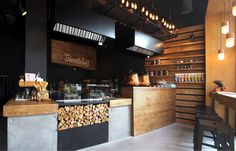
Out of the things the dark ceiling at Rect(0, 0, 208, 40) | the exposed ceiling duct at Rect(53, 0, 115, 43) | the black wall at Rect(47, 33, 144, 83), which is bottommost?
the black wall at Rect(47, 33, 144, 83)

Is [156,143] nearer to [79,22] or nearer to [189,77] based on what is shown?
[189,77]

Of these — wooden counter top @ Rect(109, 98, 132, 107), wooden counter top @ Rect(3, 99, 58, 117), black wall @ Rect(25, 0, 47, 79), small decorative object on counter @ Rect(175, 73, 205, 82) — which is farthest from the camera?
small decorative object on counter @ Rect(175, 73, 205, 82)

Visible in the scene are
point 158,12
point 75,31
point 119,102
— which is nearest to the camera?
point 75,31

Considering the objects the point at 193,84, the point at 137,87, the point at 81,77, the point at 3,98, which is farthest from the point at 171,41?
the point at 3,98

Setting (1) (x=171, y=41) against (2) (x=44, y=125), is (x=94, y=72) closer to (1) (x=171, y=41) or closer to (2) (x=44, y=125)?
(1) (x=171, y=41)

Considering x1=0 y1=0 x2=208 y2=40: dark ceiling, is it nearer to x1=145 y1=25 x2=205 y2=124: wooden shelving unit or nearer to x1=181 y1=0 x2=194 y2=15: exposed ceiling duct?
x1=181 y1=0 x2=194 y2=15: exposed ceiling duct

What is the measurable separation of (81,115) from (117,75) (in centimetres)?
335

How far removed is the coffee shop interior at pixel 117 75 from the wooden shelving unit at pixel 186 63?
30 millimetres

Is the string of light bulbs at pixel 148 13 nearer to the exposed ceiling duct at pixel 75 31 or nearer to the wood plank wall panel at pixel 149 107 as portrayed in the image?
the exposed ceiling duct at pixel 75 31

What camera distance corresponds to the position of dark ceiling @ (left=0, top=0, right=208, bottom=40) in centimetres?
379

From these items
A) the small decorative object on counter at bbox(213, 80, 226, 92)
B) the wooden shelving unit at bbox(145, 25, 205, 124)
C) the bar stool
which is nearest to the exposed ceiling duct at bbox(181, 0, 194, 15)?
the wooden shelving unit at bbox(145, 25, 205, 124)

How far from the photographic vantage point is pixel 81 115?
3.07 metres

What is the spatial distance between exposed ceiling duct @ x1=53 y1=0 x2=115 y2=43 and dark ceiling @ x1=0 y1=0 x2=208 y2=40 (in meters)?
0.26

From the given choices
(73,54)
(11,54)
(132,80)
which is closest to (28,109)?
(132,80)
